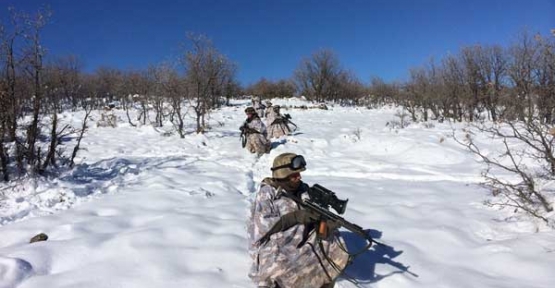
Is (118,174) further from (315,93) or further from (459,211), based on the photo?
(315,93)

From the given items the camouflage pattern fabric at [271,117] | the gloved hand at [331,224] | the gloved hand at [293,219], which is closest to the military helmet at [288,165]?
the gloved hand at [293,219]

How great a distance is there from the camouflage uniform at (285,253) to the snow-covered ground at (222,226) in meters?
0.28

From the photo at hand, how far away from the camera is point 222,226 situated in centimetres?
415

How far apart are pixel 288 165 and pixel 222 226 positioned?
1734 mm

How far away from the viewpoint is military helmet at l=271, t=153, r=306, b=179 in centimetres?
271

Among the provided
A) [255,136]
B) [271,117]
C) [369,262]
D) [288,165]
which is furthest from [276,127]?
[288,165]

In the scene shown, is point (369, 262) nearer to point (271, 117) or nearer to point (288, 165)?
point (288, 165)

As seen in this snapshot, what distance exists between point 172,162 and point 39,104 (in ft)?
9.34

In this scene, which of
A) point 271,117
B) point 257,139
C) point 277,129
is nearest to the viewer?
point 257,139

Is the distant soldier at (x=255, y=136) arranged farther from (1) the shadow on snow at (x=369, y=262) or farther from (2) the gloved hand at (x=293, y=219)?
(2) the gloved hand at (x=293, y=219)

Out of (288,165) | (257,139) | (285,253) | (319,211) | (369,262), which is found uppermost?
(288,165)

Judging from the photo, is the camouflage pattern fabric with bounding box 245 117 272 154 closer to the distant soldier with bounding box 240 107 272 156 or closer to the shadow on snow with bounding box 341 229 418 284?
the distant soldier with bounding box 240 107 272 156

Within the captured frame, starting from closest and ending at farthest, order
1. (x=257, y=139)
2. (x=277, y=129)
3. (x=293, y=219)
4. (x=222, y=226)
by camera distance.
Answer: (x=293, y=219) → (x=222, y=226) → (x=257, y=139) → (x=277, y=129)

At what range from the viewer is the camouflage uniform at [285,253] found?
2.66 metres
